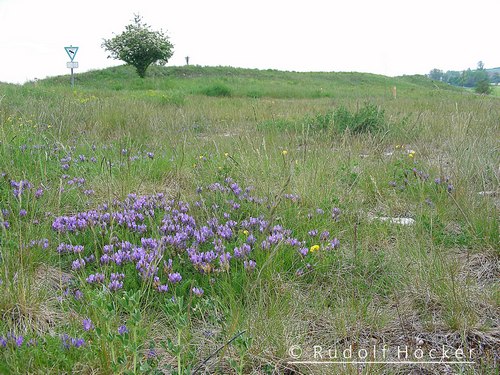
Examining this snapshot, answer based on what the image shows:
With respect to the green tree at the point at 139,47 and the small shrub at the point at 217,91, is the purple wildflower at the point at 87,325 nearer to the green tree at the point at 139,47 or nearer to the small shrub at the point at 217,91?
the small shrub at the point at 217,91

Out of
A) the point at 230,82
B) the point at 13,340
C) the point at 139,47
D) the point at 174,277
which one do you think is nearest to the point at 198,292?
the point at 174,277

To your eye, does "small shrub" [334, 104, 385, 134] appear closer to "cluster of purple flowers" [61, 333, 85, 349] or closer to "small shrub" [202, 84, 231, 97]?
"cluster of purple flowers" [61, 333, 85, 349]

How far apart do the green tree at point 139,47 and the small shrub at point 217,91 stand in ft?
44.3

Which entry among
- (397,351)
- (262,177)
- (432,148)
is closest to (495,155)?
(432,148)

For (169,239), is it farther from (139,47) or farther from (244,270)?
(139,47)

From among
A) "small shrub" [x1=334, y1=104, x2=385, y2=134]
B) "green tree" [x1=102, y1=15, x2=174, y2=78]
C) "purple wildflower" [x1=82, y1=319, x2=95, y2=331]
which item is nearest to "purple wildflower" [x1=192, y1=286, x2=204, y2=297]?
"purple wildflower" [x1=82, y1=319, x2=95, y2=331]

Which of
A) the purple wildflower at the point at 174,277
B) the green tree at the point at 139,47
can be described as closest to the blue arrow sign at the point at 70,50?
the green tree at the point at 139,47

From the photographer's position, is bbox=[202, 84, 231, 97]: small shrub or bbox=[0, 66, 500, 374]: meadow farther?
bbox=[202, 84, 231, 97]: small shrub

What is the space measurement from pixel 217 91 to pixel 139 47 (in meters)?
14.1

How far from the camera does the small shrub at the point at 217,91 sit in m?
16.4

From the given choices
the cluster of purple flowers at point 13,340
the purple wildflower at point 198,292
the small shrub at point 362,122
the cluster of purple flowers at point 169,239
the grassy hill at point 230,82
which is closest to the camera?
the cluster of purple flowers at point 13,340

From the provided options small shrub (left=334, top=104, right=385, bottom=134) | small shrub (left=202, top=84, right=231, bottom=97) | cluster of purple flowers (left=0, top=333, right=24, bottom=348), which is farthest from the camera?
small shrub (left=202, top=84, right=231, bottom=97)

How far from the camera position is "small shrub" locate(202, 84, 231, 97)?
1642 centimetres

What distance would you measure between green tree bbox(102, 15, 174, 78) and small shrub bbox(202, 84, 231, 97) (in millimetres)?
13499
